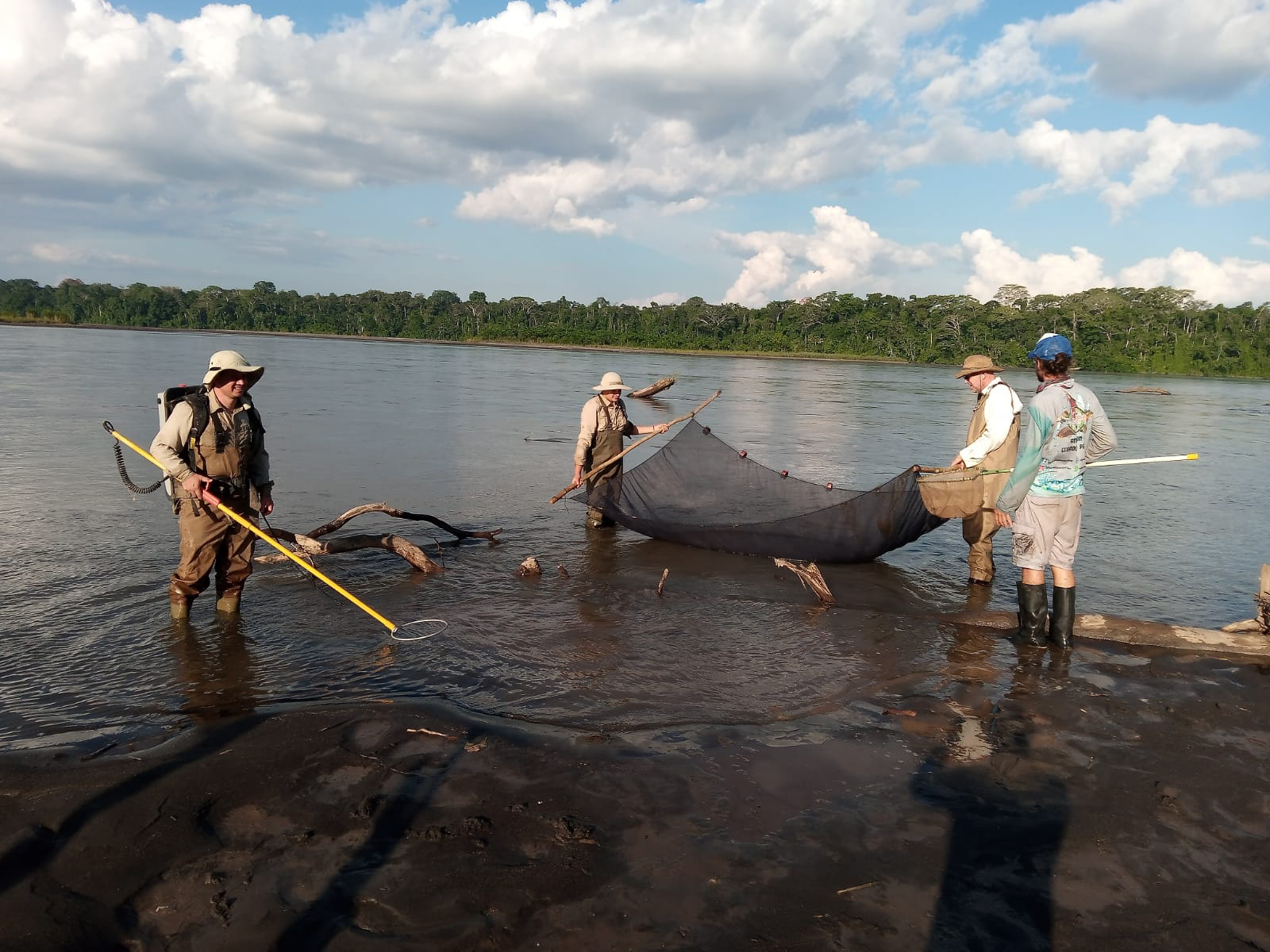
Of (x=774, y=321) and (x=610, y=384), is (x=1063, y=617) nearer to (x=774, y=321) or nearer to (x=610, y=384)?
(x=610, y=384)

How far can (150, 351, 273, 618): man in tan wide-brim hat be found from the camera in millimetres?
5137

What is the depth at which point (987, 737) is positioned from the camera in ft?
14.1

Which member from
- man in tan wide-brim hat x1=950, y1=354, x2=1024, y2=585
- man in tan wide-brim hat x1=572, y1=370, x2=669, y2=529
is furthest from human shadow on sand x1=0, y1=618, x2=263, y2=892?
man in tan wide-brim hat x1=950, y1=354, x2=1024, y2=585

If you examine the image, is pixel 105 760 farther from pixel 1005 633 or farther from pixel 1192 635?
pixel 1192 635

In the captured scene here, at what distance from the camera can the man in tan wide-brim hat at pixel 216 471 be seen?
5137 mm

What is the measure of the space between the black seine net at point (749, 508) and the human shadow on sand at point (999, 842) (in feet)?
9.83

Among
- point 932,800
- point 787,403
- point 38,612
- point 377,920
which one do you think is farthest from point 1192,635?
point 787,403

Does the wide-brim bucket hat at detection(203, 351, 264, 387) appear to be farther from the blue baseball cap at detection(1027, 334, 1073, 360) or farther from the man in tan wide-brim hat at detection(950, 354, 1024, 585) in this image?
the man in tan wide-brim hat at detection(950, 354, 1024, 585)

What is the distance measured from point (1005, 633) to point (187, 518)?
5.49 meters

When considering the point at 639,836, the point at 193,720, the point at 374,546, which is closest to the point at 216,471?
the point at 193,720

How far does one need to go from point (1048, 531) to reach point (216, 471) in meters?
5.27

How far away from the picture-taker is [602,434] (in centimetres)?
878

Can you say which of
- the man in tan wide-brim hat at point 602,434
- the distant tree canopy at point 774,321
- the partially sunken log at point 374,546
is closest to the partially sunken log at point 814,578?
the man in tan wide-brim hat at point 602,434

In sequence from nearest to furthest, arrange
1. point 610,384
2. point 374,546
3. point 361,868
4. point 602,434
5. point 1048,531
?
point 361,868 < point 1048,531 < point 374,546 < point 610,384 < point 602,434
